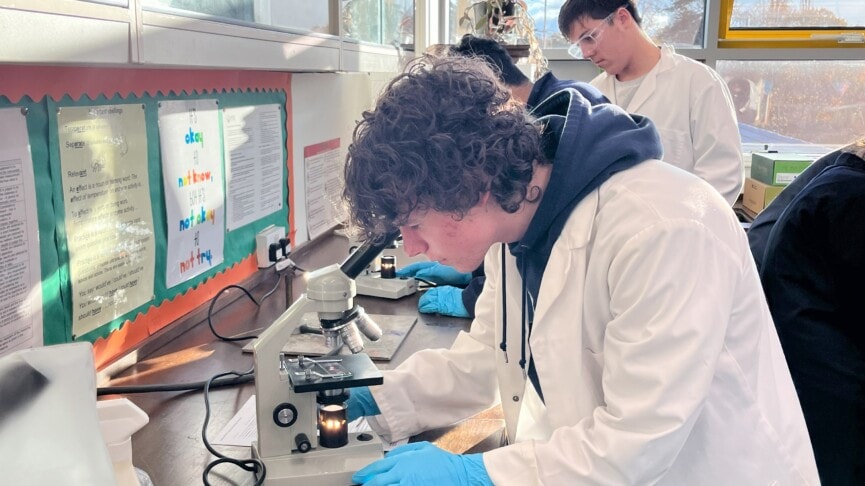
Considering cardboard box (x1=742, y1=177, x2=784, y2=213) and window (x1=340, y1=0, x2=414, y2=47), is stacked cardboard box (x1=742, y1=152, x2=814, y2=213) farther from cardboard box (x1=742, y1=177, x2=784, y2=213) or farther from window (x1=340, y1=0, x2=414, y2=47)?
window (x1=340, y1=0, x2=414, y2=47)

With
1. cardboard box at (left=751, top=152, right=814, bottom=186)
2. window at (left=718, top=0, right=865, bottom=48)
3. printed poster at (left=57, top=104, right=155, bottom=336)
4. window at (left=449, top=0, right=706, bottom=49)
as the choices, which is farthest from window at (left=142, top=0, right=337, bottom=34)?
window at (left=718, top=0, right=865, bottom=48)

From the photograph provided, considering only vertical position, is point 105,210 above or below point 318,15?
below

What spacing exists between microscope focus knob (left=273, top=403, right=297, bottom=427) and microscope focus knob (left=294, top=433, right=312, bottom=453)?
1.0 inches

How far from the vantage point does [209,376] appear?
156cm

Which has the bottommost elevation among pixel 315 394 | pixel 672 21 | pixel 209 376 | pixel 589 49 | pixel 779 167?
pixel 209 376

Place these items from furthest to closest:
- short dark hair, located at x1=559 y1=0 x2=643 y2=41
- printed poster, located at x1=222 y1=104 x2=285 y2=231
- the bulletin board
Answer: short dark hair, located at x1=559 y1=0 x2=643 y2=41, printed poster, located at x1=222 y1=104 x2=285 y2=231, the bulletin board

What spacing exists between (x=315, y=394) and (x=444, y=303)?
919mm

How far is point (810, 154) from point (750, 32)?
74cm

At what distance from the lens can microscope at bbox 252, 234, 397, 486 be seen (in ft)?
3.69

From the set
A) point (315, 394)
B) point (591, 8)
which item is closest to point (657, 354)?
point (315, 394)

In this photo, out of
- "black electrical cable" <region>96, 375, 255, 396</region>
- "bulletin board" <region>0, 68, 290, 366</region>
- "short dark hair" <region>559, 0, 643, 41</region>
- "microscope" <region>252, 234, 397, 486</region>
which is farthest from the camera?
"short dark hair" <region>559, 0, 643, 41</region>

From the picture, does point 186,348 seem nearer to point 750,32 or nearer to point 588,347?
point 588,347

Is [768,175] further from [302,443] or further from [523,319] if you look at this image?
[302,443]

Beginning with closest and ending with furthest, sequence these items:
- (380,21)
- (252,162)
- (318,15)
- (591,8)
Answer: (318,15), (252,162), (591,8), (380,21)
